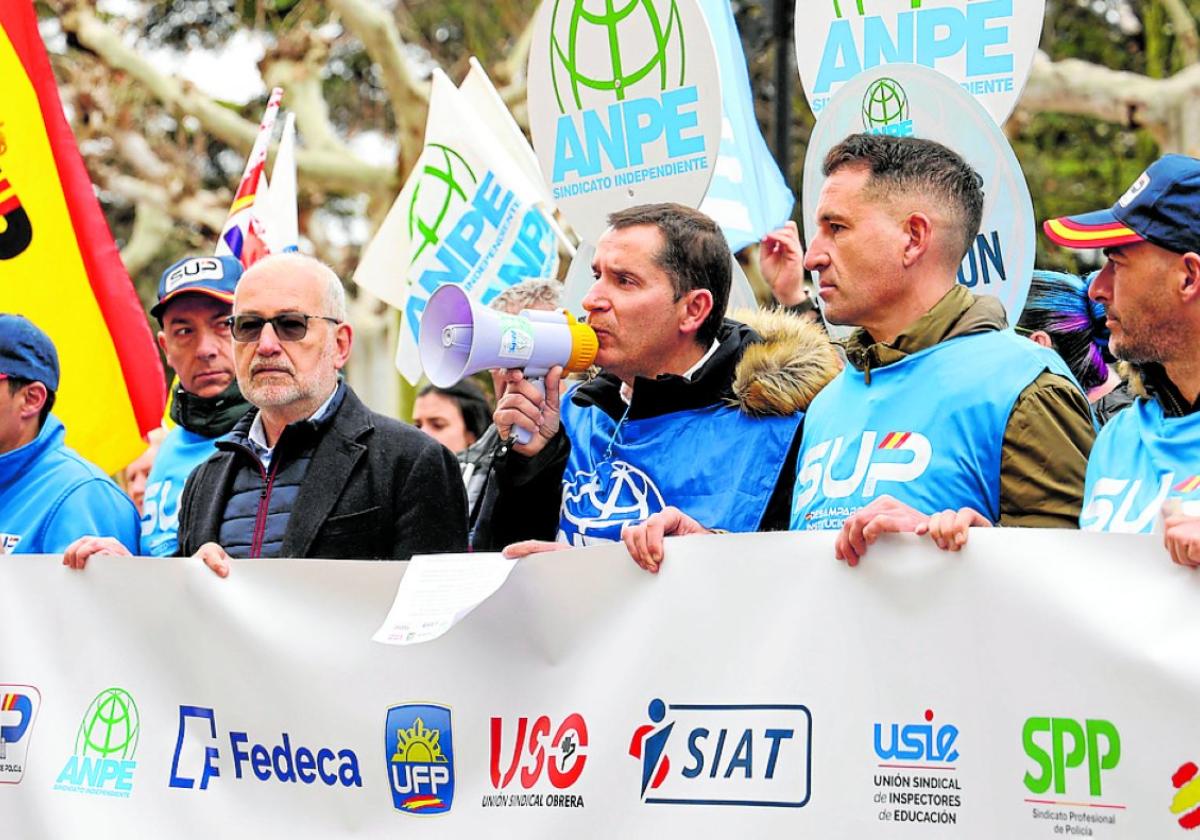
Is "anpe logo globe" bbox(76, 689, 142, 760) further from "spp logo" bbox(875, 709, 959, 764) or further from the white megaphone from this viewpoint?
"spp logo" bbox(875, 709, 959, 764)

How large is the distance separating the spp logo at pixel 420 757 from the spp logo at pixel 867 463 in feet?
2.85

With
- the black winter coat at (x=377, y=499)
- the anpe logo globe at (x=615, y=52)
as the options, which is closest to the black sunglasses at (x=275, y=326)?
the black winter coat at (x=377, y=499)

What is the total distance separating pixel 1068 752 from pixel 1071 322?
2140 millimetres

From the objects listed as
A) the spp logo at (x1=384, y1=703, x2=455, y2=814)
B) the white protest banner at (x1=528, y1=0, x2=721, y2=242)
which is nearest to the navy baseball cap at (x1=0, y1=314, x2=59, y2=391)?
the white protest banner at (x1=528, y1=0, x2=721, y2=242)

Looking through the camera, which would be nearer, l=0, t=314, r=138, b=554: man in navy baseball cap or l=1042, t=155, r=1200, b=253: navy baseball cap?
l=1042, t=155, r=1200, b=253: navy baseball cap

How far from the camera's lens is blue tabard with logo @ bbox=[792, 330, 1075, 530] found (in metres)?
3.41

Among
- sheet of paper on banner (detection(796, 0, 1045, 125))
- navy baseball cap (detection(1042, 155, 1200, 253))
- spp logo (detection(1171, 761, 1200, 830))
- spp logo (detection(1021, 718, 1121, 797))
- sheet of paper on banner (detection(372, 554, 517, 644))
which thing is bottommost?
spp logo (detection(1171, 761, 1200, 830))

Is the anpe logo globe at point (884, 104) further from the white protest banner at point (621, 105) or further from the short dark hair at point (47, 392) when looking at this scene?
the short dark hair at point (47, 392)

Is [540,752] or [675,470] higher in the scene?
[675,470]

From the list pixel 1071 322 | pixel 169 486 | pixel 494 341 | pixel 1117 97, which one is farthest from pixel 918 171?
pixel 1117 97

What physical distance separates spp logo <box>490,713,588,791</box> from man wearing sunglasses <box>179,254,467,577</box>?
0.71m

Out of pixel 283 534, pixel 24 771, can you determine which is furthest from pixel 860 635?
pixel 24 771

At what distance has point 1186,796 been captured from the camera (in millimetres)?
2738

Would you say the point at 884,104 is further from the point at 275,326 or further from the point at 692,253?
the point at 275,326
